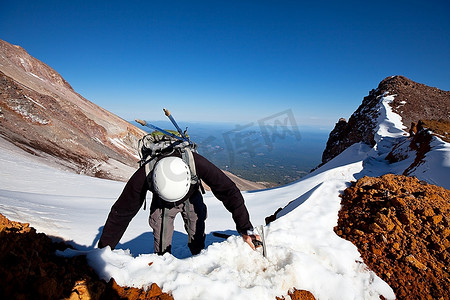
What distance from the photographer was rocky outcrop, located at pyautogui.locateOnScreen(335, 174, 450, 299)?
8.08ft

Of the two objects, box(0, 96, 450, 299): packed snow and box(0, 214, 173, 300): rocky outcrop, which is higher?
box(0, 214, 173, 300): rocky outcrop

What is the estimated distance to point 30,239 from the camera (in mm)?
2158

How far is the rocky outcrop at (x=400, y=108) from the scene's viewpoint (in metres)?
22.3

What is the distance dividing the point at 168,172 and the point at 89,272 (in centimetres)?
126

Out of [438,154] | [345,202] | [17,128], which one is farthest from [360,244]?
[17,128]

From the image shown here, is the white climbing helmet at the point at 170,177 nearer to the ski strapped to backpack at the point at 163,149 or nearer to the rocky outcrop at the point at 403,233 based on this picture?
the ski strapped to backpack at the point at 163,149

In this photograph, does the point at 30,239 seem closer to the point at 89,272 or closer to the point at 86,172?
the point at 89,272

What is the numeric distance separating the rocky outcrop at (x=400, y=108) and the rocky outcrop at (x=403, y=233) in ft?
59.4

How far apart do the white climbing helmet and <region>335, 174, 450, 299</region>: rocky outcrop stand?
8.49 ft

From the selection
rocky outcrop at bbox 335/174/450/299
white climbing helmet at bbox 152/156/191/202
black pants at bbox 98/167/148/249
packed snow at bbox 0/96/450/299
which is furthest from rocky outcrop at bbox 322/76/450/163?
black pants at bbox 98/167/148/249

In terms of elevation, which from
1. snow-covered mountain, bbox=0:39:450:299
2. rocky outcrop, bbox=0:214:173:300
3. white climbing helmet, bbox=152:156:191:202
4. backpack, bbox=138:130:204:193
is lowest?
snow-covered mountain, bbox=0:39:450:299

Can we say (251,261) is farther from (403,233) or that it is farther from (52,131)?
(52,131)

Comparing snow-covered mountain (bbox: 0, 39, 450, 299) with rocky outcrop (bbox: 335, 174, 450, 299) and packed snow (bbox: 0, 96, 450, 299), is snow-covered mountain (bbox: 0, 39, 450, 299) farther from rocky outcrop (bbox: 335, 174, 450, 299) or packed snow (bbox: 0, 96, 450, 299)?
rocky outcrop (bbox: 335, 174, 450, 299)

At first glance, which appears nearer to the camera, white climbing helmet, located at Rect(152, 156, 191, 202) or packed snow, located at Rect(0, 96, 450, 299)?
packed snow, located at Rect(0, 96, 450, 299)
